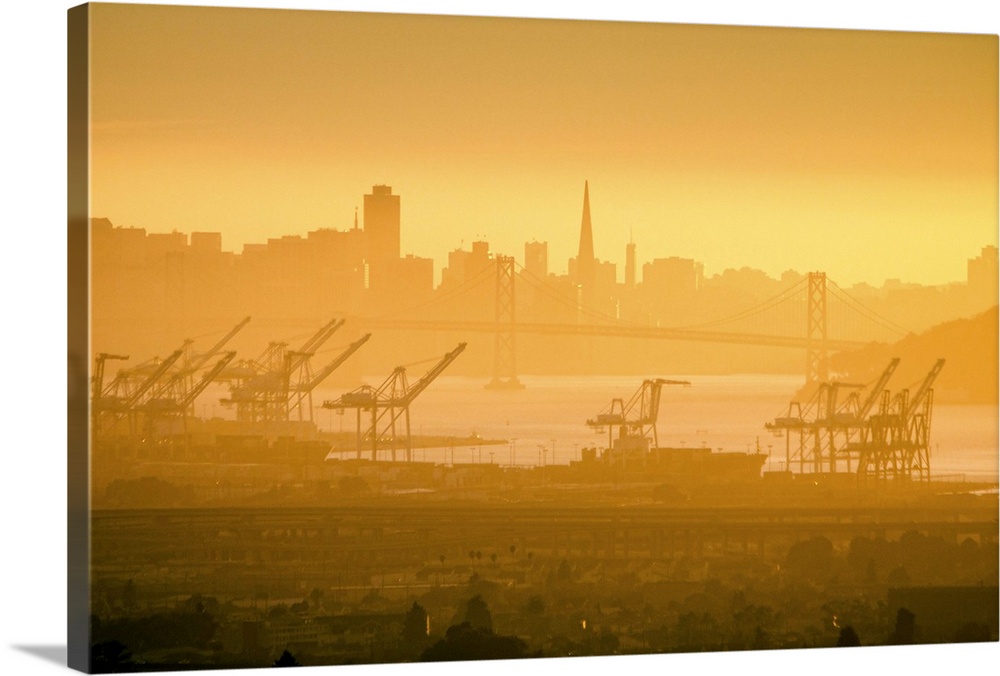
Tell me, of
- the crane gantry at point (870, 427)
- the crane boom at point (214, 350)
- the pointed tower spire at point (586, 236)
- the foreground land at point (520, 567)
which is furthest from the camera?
the crane gantry at point (870, 427)

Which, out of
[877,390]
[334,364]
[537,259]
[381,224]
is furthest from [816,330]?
[334,364]

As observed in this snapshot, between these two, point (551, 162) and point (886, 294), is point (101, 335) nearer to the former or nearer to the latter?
point (551, 162)

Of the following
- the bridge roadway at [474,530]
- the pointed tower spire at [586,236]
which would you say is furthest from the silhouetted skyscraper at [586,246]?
the bridge roadway at [474,530]

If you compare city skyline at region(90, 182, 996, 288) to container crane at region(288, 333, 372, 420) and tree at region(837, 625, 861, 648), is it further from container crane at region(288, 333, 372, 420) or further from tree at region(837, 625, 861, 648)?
tree at region(837, 625, 861, 648)

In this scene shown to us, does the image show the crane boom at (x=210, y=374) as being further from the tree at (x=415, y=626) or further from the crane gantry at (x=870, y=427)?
the crane gantry at (x=870, y=427)

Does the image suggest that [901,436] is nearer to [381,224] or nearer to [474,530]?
[474,530]

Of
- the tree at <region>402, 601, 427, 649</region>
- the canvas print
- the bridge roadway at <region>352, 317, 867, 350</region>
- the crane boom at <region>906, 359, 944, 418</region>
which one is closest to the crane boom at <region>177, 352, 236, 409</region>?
the canvas print
